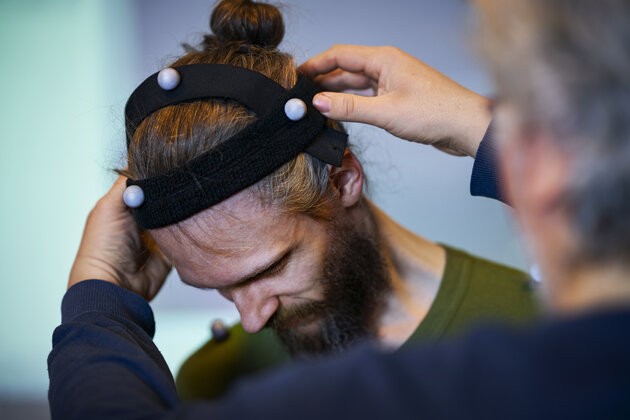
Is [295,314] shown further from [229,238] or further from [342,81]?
[342,81]

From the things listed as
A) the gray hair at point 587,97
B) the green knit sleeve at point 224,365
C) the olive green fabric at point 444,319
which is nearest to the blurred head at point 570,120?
the gray hair at point 587,97

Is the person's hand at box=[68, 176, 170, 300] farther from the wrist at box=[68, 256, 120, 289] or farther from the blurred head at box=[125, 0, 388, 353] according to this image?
the blurred head at box=[125, 0, 388, 353]

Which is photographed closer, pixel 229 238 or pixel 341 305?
pixel 229 238

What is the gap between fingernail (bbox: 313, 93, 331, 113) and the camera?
1.02 metres

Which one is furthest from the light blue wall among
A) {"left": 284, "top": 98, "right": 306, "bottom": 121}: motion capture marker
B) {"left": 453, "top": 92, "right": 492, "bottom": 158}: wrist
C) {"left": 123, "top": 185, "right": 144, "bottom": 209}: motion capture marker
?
{"left": 453, "top": 92, "right": 492, "bottom": 158}: wrist

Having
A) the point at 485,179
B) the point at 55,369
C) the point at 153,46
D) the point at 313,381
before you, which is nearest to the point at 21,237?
the point at 153,46

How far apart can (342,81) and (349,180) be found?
→ 0.69ft

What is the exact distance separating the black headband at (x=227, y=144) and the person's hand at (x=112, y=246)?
0.17 meters

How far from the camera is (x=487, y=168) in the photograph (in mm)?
1033

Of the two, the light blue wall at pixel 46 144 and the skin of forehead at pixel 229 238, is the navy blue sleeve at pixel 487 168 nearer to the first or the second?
the skin of forehead at pixel 229 238

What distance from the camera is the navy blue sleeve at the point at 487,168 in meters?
1.02

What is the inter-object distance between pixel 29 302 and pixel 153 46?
1183mm

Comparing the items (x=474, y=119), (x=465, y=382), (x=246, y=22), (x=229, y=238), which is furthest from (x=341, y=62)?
(x=465, y=382)

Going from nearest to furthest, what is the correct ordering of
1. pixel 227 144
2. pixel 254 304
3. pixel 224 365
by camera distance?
pixel 227 144, pixel 254 304, pixel 224 365
